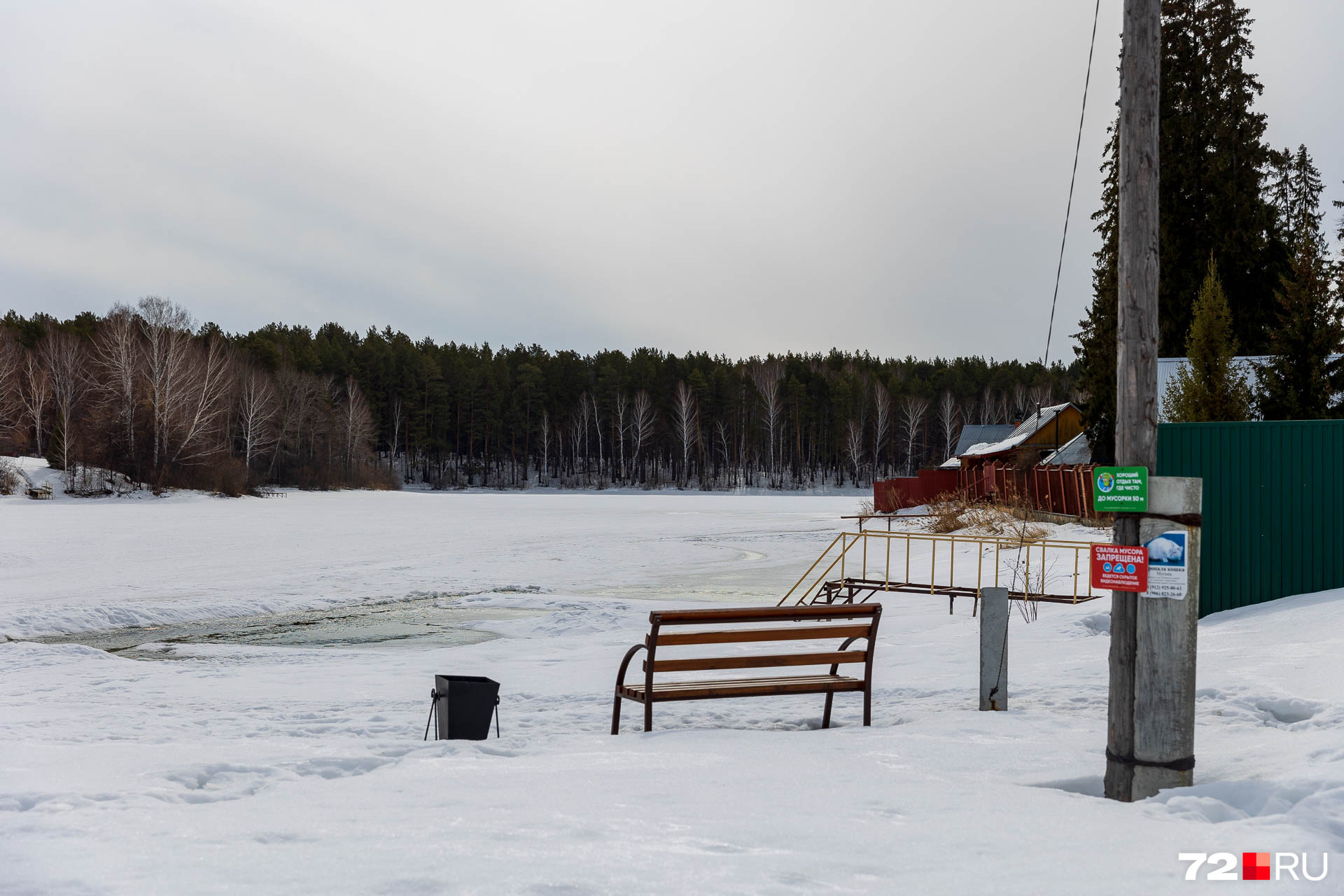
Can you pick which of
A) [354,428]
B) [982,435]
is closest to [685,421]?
[354,428]

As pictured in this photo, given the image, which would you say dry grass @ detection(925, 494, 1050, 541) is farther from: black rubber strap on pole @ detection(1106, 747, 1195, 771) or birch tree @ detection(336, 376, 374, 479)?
birch tree @ detection(336, 376, 374, 479)

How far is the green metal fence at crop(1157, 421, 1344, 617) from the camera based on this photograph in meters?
11.6

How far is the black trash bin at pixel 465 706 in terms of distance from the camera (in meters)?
7.12

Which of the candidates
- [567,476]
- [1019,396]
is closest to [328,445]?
[567,476]

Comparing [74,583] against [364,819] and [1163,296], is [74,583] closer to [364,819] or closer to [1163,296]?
[364,819]

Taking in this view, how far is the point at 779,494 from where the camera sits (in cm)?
9012

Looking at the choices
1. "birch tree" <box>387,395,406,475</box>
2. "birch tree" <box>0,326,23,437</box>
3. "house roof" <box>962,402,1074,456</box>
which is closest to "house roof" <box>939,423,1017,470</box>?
"house roof" <box>962,402,1074,456</box>

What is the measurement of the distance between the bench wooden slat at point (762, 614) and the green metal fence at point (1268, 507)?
623 centimetres

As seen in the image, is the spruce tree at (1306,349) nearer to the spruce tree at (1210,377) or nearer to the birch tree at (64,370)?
the spruce tree at (1210,377)

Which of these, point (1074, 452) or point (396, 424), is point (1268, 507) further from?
point (396, 424)

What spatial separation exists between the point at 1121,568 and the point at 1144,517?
0.30 meters

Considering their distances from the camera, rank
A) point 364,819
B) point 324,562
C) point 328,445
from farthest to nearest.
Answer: point 328,445
point 324,562
point 364,819

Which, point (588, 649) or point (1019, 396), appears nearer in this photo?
point (588, 649)

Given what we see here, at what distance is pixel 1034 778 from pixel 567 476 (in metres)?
109
